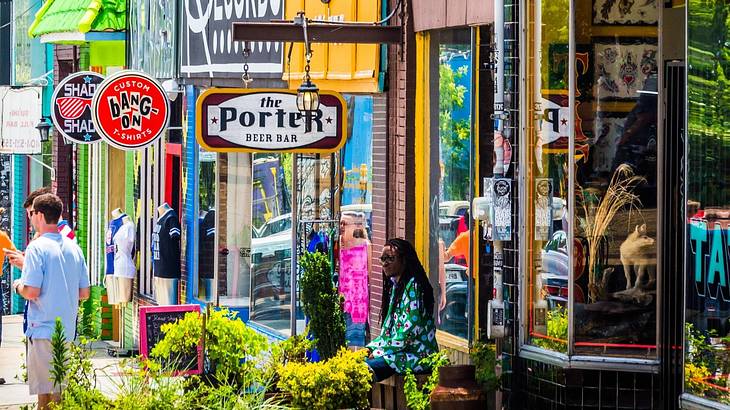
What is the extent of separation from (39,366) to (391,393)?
2.76 m

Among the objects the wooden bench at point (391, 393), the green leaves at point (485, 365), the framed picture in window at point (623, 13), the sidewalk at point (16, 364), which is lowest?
the sidewalk at point (16, 364)

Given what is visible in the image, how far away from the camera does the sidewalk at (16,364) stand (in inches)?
572

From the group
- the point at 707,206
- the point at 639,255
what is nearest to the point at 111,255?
the point at 639,255

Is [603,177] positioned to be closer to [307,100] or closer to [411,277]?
[411,277]

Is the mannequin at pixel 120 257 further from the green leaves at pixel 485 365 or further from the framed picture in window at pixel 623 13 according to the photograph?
the framed picture in window at pixel 623 13

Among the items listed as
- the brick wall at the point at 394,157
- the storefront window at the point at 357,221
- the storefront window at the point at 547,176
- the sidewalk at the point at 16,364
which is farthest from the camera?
the sidewalk at the point at 16,364

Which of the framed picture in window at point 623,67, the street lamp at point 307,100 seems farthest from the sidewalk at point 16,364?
the framed picture in window at point 623,67

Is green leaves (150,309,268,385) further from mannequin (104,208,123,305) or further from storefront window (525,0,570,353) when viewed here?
mannequin (104,208,123,305)

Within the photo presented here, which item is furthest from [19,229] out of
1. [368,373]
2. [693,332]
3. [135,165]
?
[693,332]

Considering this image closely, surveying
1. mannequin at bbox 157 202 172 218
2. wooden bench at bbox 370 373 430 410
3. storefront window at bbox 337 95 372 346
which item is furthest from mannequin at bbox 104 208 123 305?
wooden bench at bbox 370 373 430 410

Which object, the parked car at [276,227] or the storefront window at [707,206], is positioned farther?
the parked car at [276,227]

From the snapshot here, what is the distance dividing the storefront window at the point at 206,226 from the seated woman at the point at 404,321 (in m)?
6.80

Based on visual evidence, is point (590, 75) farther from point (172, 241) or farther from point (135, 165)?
point (135, 165)

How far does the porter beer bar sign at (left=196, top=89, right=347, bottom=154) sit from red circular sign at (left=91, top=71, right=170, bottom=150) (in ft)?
16.3
